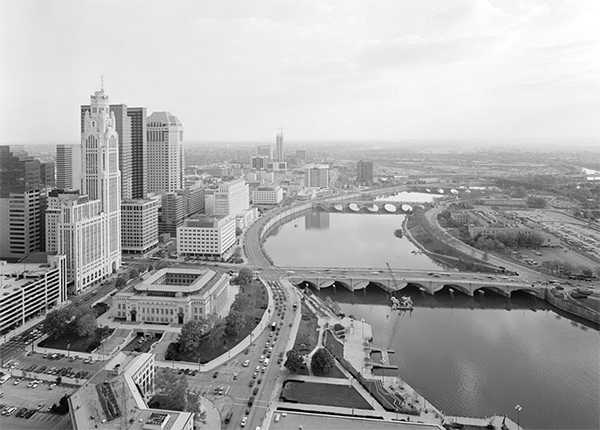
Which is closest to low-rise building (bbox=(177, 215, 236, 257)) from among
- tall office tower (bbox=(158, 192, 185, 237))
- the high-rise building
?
the high-rise building

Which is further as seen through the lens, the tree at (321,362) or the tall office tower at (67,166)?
the tall office tower at (67,166)

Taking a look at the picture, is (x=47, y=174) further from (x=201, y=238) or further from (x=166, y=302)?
(x=166, y=302)

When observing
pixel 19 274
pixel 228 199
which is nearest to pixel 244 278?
pixel 19 274

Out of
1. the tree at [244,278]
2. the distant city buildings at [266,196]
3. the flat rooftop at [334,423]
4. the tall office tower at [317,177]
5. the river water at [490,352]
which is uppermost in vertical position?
the tall office tower at [317,177]

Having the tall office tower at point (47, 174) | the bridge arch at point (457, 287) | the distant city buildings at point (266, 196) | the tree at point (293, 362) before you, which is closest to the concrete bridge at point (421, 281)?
the bridge arch at point (457, 287)

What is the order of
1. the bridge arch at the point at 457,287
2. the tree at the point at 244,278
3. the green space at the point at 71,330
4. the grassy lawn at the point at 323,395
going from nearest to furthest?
the grassy lawn at the point at 323,395
the green space at the point at 71,330
the tree at the point at 244,278
the bridge arch at the point at 457,287

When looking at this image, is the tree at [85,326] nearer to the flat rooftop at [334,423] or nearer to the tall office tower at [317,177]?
the flat rooftop at [334,423]
